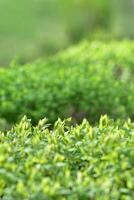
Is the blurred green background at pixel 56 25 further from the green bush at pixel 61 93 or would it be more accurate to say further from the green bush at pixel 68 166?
the green bush at pixel 68 166

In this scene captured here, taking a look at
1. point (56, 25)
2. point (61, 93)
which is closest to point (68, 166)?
point (61, 93)

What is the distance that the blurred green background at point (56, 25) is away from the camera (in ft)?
67.9

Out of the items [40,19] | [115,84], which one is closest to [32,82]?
[115,84]

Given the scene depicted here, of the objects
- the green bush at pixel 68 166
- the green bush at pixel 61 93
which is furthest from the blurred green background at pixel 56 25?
the green bush at pixel 68 166

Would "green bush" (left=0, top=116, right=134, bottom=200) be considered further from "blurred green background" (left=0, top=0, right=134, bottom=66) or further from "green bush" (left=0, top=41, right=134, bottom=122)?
"blurred green background" (left=0, top=0, right=134, bottom=66)

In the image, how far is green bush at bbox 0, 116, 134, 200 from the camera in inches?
137

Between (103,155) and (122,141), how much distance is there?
234mm

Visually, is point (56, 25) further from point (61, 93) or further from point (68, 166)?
point (68, 166)

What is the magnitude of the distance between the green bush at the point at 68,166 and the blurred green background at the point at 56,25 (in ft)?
42.9

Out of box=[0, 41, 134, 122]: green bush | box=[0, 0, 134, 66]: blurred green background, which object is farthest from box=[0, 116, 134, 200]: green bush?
box=[0, 0, 134, 66]: blurred green background

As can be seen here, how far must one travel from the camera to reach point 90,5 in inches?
828

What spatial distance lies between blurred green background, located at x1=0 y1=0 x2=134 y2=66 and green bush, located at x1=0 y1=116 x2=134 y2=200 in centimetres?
1307

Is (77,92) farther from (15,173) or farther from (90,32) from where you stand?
(90,32)

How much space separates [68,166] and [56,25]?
20470 mm
